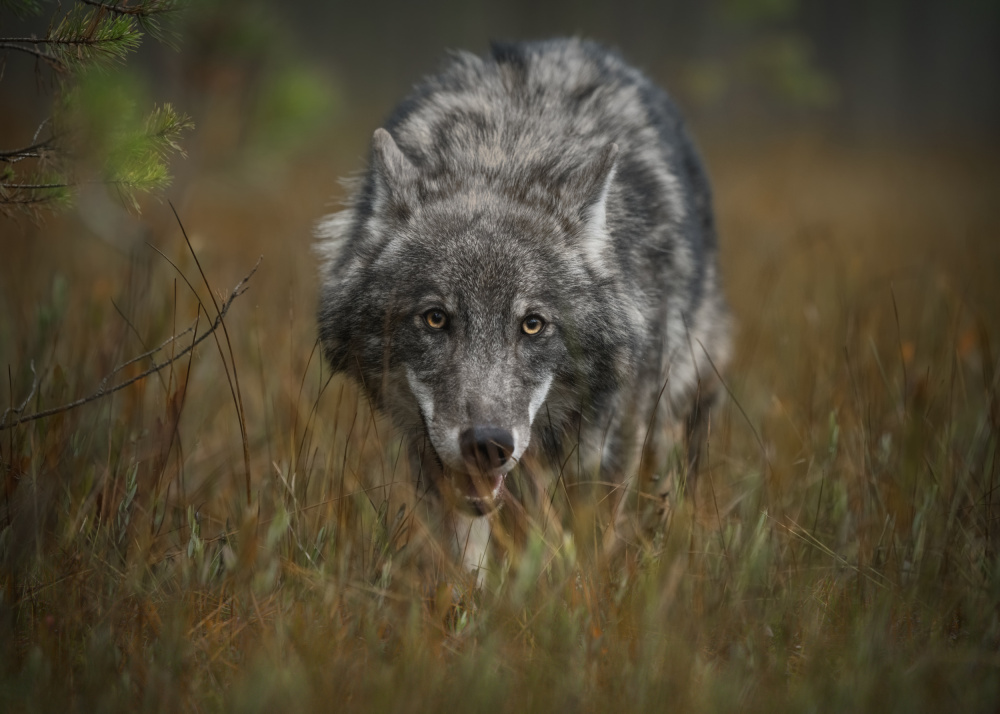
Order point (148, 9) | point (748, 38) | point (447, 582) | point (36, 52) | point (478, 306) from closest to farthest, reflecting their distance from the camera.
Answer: point (36, 52) < point (148, 9) < point (447, 582) < point (478, 306) < point (748, 38)

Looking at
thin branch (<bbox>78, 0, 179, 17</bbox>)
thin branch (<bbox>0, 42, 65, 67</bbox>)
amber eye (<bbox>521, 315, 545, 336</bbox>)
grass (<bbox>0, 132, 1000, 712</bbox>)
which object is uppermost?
thin branch (<bbox>78, 0, 179, 17</bbox>)

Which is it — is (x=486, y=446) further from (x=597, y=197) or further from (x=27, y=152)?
(x=27, y=152)

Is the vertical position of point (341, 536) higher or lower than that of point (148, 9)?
lower

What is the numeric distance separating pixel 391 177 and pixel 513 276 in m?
0.73

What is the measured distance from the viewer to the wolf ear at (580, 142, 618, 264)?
10.8 feet

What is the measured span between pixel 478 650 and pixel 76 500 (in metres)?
1.58

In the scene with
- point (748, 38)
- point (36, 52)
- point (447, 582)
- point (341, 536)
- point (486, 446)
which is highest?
point (748, 38)

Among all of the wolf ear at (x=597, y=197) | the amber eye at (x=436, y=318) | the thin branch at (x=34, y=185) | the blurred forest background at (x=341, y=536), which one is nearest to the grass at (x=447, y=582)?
the blurred forest background at (x=341, y=536)

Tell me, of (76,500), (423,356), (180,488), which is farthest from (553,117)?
(76,500)

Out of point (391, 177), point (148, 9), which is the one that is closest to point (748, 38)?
point (391, 177)

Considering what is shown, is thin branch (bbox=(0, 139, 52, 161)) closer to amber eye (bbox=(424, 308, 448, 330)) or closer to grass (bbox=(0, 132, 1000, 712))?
grass (bbox=(0, 132, 1000, 712))

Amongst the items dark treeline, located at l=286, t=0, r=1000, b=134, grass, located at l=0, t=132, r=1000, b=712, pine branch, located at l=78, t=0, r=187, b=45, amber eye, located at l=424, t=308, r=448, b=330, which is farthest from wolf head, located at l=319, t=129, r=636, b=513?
dark treeline, located at l=286, t=0, r=1000, b=134

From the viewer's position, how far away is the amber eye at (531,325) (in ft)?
10.0

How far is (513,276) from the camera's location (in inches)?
120
